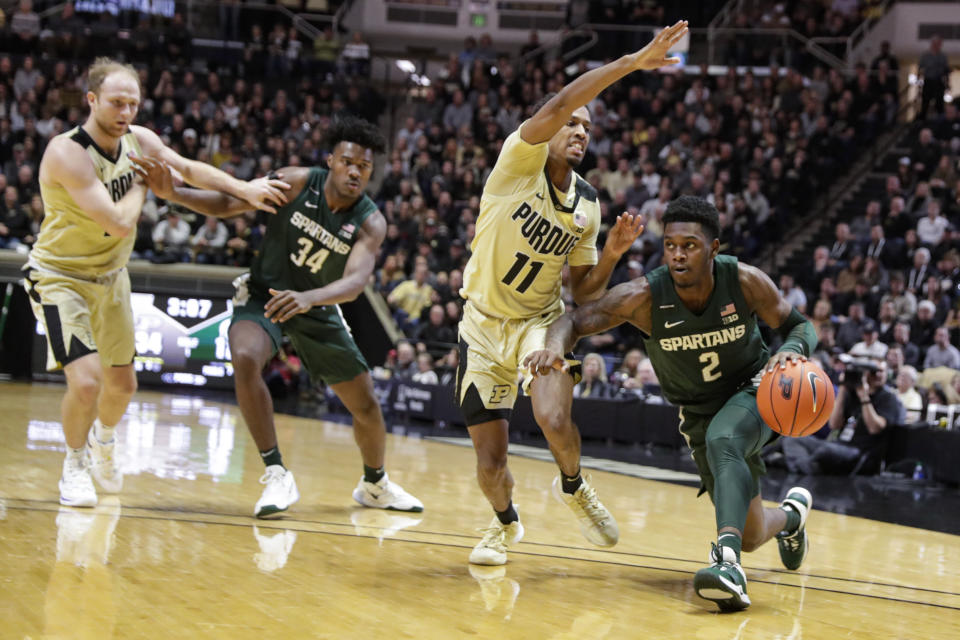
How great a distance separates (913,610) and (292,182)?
3810 millimetres

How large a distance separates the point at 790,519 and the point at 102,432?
3.93 m

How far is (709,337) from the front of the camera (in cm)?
475

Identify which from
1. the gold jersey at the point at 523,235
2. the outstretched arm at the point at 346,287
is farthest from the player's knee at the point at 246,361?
the gold jersey at the point at 523,235

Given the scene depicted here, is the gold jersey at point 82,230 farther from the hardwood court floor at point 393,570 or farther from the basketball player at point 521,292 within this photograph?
the basketball player at point 521,292

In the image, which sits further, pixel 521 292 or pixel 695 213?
pixel 521 292

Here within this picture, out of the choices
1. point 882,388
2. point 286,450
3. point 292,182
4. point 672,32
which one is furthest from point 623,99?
point 672,32

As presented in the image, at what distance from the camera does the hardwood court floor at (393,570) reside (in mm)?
3729

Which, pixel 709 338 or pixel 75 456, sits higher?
pixel 709 338

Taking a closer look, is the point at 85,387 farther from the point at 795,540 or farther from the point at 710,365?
the point at 795,540

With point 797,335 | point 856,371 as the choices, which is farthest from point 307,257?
point 856,371

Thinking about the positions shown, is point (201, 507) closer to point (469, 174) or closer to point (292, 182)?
point (292, 182)

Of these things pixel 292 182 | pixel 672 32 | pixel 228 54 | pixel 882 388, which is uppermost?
pixel 228 54

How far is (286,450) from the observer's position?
9.38m

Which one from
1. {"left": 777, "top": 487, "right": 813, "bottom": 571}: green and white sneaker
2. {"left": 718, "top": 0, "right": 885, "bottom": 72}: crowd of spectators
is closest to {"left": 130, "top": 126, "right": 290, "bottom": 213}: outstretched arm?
{"left": 777, "top": 487, "right": 813, "bottom": 571}: green and white sneaker
